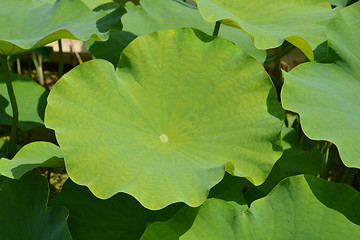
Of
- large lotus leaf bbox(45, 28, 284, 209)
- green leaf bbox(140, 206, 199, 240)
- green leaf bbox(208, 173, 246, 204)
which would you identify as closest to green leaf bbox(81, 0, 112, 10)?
large lotus leaf bbox(45, 28, 284, 209)

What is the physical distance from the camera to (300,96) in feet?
3.44

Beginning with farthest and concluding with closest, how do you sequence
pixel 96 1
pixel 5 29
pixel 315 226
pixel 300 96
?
pixel 96 1, pixel 5 29, pixel 300 96, pixel 315 226

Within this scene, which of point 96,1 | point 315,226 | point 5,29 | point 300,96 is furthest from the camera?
point 96,1

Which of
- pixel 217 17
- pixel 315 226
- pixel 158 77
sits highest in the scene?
pixel 217 17

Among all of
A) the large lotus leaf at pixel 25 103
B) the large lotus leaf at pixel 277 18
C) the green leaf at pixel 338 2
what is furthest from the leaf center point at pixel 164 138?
the green leaf at pixel 338 2

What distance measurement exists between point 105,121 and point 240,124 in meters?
0.29

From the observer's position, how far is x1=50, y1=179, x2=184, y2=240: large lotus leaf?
1069 mm

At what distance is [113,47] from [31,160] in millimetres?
531

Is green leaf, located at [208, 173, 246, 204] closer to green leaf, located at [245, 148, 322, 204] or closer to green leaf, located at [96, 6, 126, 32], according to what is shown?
green leaf, located at [245, 148, 322, 204]

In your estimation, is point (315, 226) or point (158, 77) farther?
point (158, 77)

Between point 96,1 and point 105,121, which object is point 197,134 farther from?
point 96,1

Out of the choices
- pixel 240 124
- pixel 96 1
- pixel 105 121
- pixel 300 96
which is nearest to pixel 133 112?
pixel 105 121

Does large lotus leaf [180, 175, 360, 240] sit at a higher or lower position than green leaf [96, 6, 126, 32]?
lower

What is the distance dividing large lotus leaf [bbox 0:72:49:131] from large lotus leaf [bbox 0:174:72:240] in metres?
0.43
